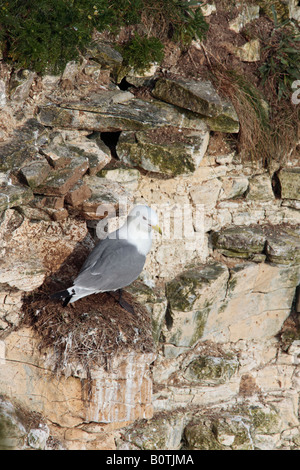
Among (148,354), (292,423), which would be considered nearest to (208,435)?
(292,423)

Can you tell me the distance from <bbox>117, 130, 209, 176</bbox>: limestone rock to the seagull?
3.04 feet

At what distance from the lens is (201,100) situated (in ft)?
19.0

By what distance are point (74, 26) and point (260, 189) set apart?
9.46 ft

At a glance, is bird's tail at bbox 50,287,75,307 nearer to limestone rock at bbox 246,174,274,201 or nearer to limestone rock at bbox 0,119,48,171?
limestone rock at bbox 0,119,48,171

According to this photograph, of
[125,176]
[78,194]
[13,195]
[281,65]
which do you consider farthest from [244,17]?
[13,195]

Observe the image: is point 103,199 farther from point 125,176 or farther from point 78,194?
point 125,176

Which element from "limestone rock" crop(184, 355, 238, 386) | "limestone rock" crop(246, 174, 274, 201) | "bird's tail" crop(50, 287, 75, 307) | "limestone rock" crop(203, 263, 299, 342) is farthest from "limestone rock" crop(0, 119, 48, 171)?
"limestone rock" crop(184, 355, 238, 386)

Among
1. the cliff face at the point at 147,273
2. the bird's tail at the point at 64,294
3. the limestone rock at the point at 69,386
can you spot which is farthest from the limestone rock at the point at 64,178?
the limestone rock at the point at 69,386

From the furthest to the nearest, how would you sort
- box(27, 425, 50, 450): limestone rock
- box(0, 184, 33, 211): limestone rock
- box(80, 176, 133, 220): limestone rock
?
box(80, 176, 133, 220): limestone rock
box(27, 425, 50, 450): limestone rock
box(0, 184, 33, 211): limestone rock

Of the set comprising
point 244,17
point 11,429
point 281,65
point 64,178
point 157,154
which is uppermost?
point 244,17

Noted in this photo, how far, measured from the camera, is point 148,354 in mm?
5074

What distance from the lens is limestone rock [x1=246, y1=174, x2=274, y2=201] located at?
21.6 ft

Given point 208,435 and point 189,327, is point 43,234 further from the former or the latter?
point 208,435
